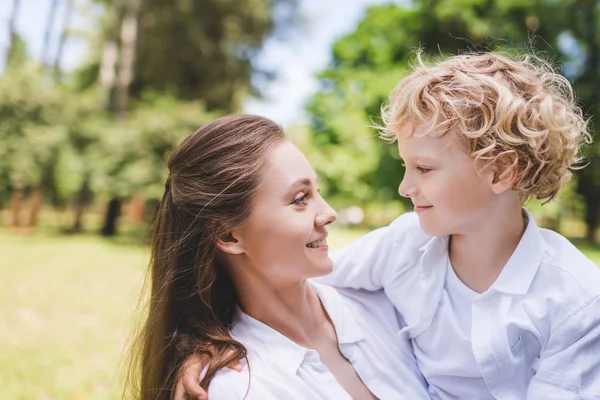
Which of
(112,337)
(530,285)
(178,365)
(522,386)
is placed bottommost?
(112,337)

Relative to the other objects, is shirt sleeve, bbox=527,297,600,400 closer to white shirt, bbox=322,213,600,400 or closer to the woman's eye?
white shirt, bbox=322,213,600,400

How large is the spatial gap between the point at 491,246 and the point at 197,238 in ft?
2.70

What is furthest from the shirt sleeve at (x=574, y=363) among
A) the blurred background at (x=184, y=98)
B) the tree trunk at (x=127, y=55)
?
the tree trunk at (x=127, y=55)

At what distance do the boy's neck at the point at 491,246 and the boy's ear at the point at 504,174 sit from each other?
0.26 feet

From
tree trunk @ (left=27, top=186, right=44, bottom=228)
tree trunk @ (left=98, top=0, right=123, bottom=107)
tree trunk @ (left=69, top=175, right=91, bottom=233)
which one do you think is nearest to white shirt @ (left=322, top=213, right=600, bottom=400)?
tree trunk @ (left=69, top=175, right=91, bottom=233)

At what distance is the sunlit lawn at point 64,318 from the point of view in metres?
3.81

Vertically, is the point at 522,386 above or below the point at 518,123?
below

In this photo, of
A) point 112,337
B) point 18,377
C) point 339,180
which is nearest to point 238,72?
point 339,180

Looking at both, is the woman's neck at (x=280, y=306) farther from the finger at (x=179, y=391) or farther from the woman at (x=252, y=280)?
the finger at (x=179, y=391)

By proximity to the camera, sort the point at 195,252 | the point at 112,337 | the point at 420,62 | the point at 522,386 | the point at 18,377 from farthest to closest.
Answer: the point at 112,337, the point at 18,377, the point at 420,62, the point at 195,252, the point at 522,386

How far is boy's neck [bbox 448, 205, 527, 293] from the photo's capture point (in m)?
1.56

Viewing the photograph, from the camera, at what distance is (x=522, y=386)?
56.8 inches

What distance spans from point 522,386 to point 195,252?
3.09ft

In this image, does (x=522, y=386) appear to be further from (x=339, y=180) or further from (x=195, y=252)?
(x=339, y=180)
